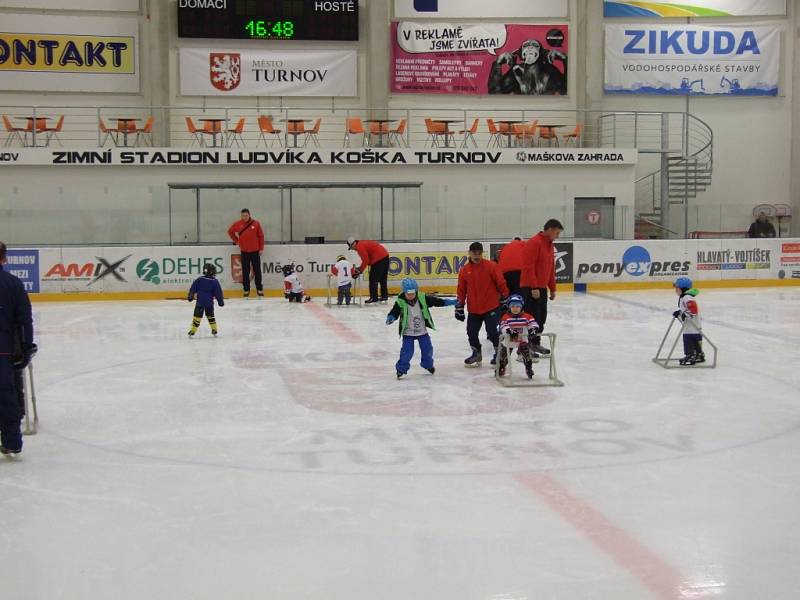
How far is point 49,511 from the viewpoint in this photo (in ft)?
19.2

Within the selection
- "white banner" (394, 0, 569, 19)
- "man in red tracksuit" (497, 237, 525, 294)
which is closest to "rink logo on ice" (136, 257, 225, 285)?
"man in red tracksuit" (497, 237, 525, 294)

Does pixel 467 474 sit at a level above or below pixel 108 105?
below

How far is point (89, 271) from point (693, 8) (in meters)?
17.8

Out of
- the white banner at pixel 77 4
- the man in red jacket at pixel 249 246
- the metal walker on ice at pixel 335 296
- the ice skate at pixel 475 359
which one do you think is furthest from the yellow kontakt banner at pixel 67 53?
the ice skate at pixel 475 359

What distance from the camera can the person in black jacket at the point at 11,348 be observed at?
265 inches

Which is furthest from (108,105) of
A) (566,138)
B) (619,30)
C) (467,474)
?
(467,474)

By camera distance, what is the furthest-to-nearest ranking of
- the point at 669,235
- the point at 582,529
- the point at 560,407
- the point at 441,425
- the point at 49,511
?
the point at 669,235, the point at 560,407, the point at 441,425, the point at 49,511, the point at 582,529

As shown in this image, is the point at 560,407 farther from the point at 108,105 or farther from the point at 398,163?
the point at 108,105

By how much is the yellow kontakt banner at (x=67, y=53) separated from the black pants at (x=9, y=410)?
68.3 ft

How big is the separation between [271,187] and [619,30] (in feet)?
37.4

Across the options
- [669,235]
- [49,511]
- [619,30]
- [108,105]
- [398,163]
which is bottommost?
[49,511]

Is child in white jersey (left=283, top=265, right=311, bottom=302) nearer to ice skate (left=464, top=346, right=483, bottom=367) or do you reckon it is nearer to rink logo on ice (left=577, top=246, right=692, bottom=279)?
rink logo on ice (left=577, top=246, right=692, bottom=279)

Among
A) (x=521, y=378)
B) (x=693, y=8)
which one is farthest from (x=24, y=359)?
(x=693, y=8)

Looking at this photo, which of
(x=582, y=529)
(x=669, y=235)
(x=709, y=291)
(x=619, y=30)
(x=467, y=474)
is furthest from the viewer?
(x=619, y=30)
